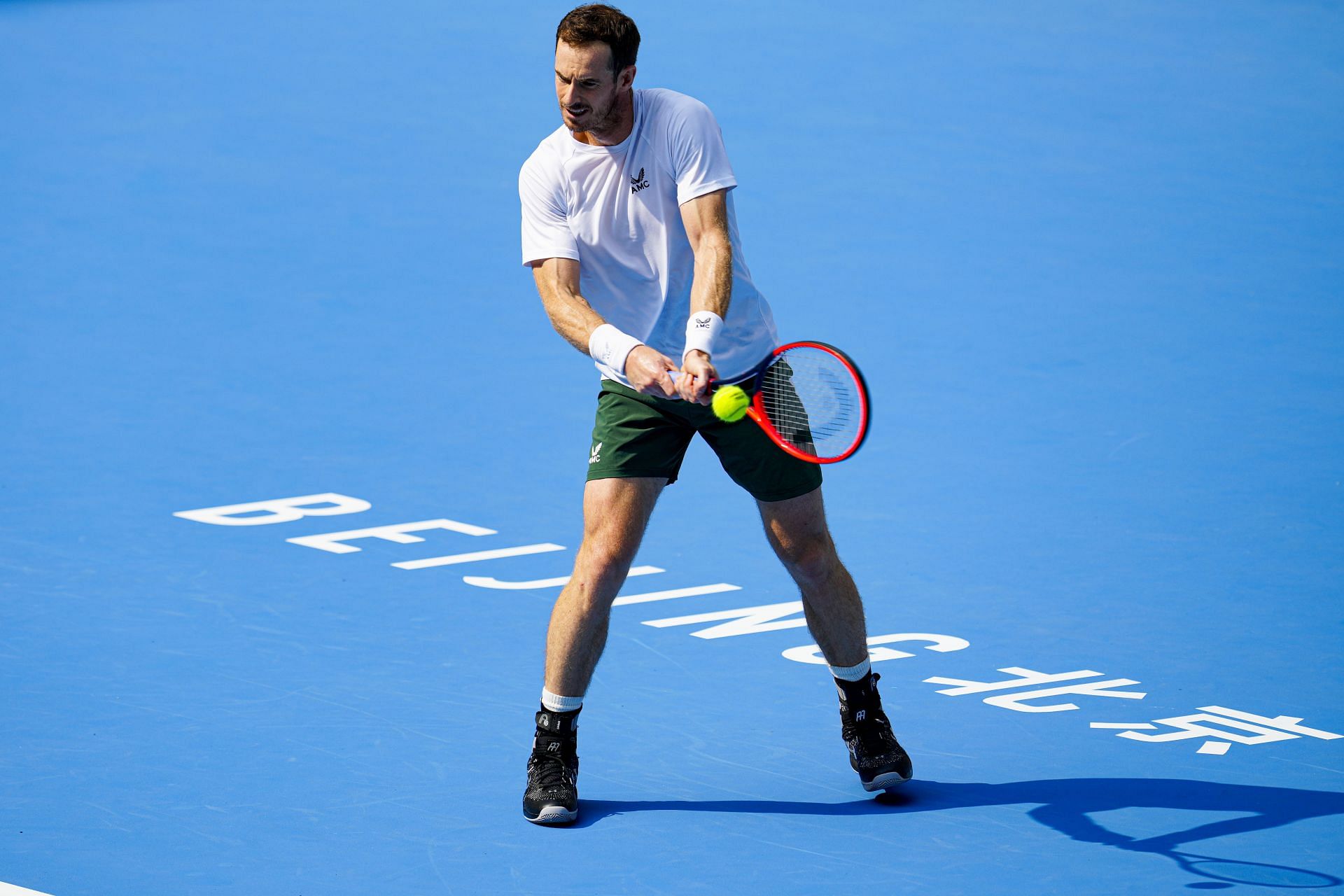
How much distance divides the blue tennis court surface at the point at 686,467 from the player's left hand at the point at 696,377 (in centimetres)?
117

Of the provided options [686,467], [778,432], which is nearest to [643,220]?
[778,432]

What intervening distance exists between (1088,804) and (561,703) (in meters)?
1.45

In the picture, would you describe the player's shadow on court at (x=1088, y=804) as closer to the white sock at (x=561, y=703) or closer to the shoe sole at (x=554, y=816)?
the shoe sole at (x=554, y=816)

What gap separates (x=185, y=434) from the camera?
30.2ft

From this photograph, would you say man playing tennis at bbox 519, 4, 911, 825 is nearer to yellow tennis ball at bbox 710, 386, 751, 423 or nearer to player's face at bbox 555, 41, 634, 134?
player's face at bbox 555, 41, 634, 134

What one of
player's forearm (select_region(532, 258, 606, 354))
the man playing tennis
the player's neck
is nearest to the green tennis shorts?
the man playing tennis

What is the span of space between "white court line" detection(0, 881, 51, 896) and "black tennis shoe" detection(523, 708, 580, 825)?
1239 millimetres

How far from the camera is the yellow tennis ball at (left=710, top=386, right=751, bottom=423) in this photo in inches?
191

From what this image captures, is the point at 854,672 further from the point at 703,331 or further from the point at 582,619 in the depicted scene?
the point at 703,331

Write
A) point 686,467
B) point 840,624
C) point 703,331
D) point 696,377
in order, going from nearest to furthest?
point 696,377 → point 703,331 → point 840,624 → point 686,467

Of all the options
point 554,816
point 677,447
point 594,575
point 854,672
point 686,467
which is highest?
point 686,467

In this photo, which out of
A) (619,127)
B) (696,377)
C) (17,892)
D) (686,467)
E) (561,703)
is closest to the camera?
(17,892)

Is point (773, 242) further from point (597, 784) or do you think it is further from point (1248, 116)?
point (597, 784)

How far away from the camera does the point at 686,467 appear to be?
29.7ft
